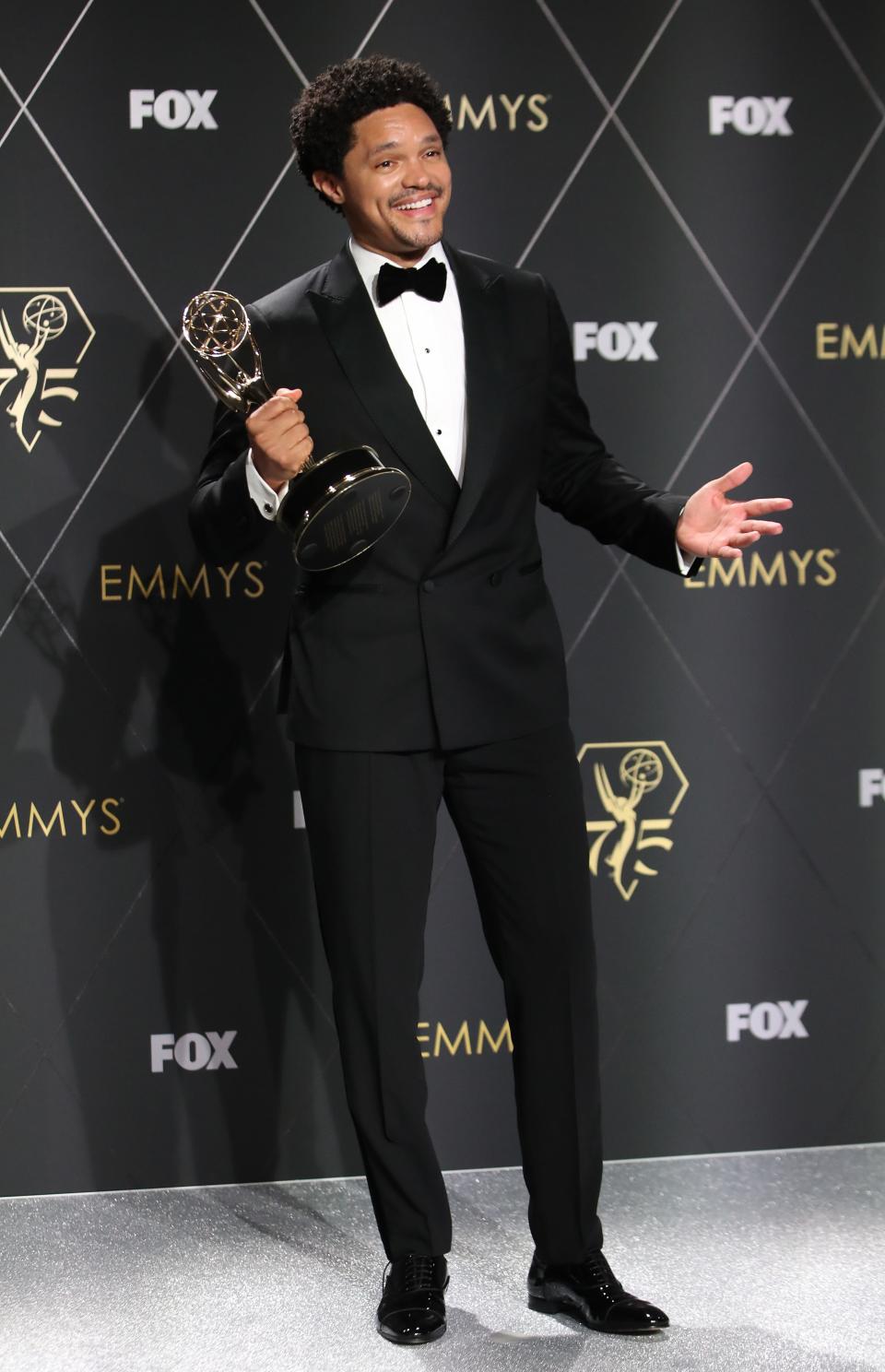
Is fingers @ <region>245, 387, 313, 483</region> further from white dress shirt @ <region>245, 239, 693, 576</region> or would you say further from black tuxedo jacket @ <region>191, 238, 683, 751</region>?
white dress shirt @ <region>245, 239, 693, 576</region>

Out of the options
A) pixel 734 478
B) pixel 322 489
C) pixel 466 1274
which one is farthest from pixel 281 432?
pixel 466 1274

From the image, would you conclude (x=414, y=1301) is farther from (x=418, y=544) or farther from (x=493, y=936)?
(x=418, y=544)

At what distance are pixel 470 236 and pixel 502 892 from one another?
1.24 m

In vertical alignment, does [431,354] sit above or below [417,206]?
below

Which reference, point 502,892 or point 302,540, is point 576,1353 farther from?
point 302,540

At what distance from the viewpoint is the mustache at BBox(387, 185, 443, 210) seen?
6.81 ft

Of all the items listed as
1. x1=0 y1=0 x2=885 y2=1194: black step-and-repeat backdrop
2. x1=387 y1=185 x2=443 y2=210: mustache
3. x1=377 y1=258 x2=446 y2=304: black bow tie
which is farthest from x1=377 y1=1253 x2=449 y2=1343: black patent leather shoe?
x1=387 y1=185 x2=443 y2=210: mustache

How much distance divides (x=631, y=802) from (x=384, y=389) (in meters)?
1.08

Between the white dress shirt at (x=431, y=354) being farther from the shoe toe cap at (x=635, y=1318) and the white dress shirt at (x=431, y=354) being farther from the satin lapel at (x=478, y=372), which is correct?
the shoe toe cap at (x=635, y=1318)

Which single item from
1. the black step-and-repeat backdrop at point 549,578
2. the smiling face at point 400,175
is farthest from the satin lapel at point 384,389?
the black step-and-repeat backdrop at point 549,578

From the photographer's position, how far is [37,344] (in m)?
2.70

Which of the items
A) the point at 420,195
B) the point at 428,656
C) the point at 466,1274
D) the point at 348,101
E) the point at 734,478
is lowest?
the point at 466,1274

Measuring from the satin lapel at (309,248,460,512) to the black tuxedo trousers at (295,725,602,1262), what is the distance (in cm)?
39

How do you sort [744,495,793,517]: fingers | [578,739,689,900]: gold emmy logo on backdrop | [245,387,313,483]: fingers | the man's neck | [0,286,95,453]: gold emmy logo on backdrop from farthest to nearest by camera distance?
[578,739,689,900]: gold emmy logo on backdrop < [0,286,95,453]: gold emmy logo on backdrop < the man's neck < [744,495,793,517]: fingers < [245,387,313,483]: fingers
